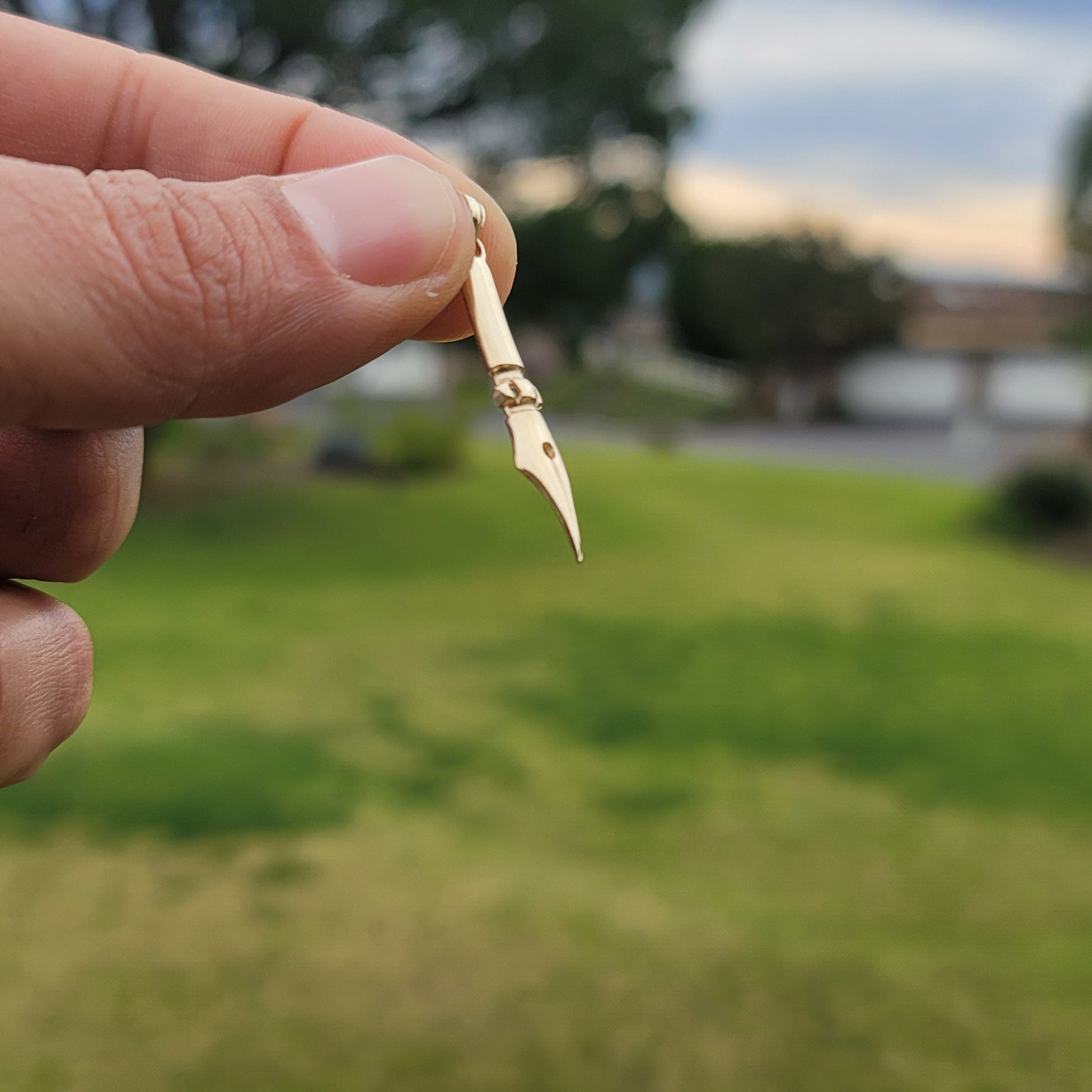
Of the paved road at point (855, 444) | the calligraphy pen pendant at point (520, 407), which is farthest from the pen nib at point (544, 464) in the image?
the paved road at point (855, 444)

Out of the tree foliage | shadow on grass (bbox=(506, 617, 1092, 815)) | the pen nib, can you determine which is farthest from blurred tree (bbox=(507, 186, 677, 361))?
the pen nib

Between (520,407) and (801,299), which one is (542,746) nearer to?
(520,407)

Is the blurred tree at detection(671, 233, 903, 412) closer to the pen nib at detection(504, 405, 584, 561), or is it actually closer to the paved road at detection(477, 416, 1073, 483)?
the paved road at detection(477, 416, 1073, 483)

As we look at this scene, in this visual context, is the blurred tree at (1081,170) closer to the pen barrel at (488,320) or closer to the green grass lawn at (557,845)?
the green grass lawn at (557,845)

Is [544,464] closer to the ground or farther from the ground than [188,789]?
farther from the ground

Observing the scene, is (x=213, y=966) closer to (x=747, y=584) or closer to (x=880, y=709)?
(x=880, y=709)

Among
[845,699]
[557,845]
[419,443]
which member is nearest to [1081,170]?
[419,443]

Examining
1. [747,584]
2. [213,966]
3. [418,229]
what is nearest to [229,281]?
[418,229]
